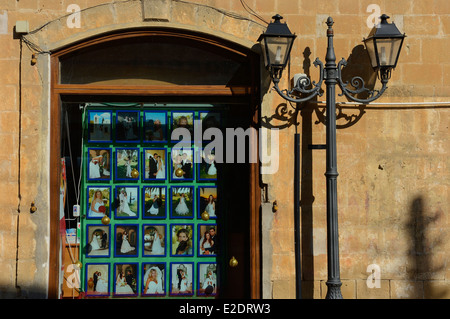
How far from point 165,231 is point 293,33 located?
2851mm

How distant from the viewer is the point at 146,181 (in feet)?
27.4

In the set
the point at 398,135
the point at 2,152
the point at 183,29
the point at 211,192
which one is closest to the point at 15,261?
the point at 2,152

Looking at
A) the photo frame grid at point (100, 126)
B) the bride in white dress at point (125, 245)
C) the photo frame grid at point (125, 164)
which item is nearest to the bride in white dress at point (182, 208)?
the photo frame grid at point (125, 164)

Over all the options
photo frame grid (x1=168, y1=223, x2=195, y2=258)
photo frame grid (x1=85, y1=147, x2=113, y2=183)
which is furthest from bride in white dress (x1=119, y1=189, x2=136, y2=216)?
photo frame grid (x1=168, y1=223, x2=195, y2=258)

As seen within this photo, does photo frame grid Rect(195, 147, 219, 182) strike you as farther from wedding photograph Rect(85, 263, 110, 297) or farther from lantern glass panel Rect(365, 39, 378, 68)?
lantern glass panel Rect(365, 39, 378, 68)

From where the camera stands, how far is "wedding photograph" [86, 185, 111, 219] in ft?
27.2

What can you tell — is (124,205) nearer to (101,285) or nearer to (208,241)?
(101,285)

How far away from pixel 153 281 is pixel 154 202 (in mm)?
968

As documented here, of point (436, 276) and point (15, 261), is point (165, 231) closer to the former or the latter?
point (15, 261)

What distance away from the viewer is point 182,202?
8.36m

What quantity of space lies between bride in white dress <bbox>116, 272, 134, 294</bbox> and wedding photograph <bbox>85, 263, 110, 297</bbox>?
127 mm

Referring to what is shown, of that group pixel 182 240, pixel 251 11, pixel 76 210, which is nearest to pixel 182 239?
pixel 182 240

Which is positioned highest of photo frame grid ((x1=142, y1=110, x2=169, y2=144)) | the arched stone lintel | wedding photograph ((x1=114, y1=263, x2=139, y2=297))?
the arched stone lintel

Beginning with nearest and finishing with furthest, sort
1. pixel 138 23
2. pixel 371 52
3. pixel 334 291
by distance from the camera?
1. pixel 334 291
2. pixel 371 52
3. pixel 138 23
